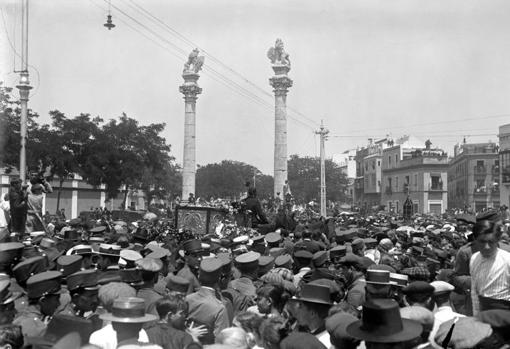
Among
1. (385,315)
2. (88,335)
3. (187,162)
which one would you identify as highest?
(187,162)

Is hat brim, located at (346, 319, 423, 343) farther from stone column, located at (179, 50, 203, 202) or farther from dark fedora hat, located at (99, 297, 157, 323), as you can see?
stone column, located at (179, 50, 203, 202)

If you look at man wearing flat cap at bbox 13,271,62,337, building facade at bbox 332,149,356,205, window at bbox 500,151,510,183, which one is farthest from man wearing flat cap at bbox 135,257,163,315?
building facade at bbox 332,149,356,205

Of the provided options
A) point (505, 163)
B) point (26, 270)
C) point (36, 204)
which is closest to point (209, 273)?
point (26, 270)

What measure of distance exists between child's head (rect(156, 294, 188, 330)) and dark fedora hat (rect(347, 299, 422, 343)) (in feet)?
5.56

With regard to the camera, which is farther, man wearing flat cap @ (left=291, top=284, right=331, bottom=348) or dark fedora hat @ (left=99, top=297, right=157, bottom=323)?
man wearing flat cap @ (left=291, top=284, right=331, bottom=348)

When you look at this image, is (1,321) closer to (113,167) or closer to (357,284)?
(357,284)

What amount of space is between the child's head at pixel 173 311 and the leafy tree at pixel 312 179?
93.0 meters

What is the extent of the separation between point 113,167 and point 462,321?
37332 mm

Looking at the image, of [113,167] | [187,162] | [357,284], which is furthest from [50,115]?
[357,284]

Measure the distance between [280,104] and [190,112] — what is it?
260 inches

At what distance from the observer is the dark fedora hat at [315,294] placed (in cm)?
542

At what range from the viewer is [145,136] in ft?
139

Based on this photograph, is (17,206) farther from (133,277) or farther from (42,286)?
(42,286)

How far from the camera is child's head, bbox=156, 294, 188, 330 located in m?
5.49
